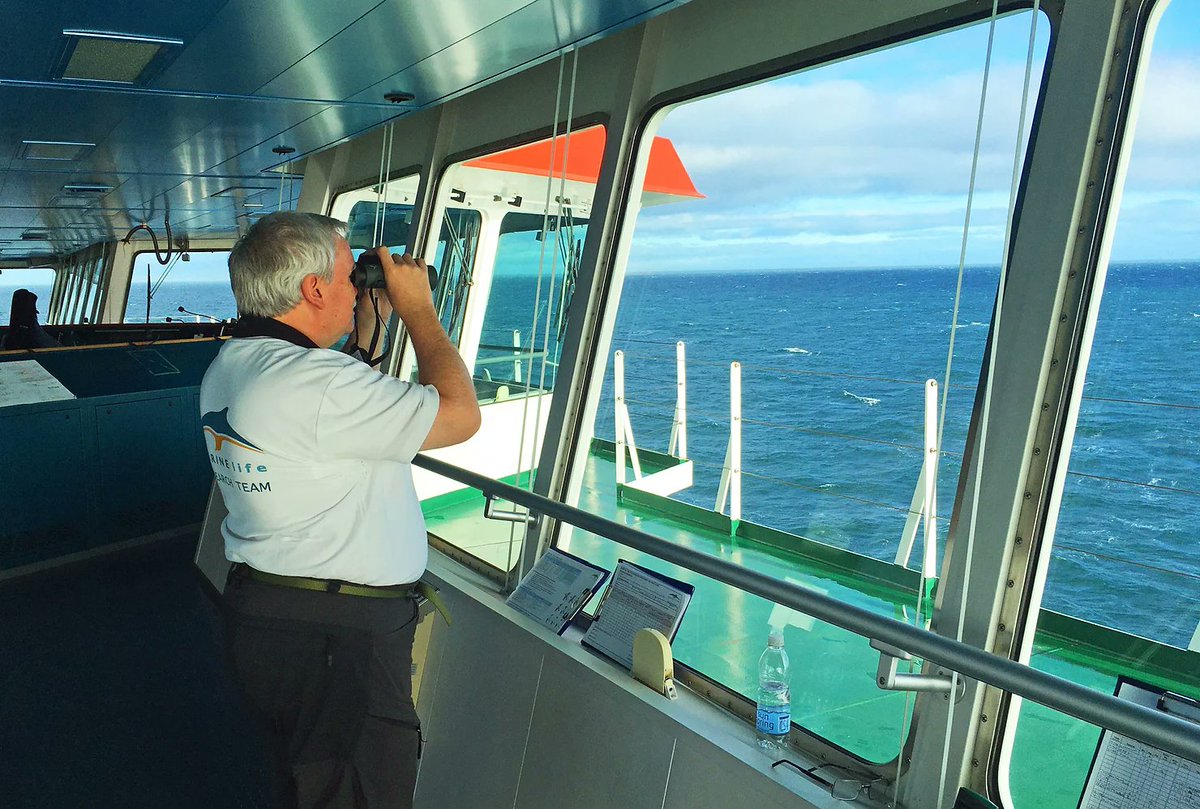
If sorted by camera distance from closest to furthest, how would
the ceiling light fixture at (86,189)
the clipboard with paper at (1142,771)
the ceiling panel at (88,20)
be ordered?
the clipboard with paper at (1142,771), the ceiling panel at (88,20), the ceiling light fixture at (86,189)

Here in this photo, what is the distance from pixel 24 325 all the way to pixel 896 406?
571 centimetres

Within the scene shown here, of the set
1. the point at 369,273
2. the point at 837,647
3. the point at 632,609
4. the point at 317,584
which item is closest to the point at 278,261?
the point at 369,273

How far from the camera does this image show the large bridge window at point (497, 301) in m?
3.69

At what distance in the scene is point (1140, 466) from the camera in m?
1.66

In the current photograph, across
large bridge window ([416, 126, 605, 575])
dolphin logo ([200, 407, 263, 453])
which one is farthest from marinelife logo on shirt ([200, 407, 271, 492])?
large bridge window ([416, 126, 605, 575])

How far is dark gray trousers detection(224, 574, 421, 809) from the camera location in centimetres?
177

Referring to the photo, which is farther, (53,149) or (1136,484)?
(53,149)

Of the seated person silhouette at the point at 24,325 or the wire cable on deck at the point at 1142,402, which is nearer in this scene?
the wire cable on deck at the point at 1142,402

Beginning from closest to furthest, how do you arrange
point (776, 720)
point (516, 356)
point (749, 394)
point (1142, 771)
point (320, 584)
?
point (1142, 771) < point (320, 584) < point (776, 720) < point (749, 394) < point (516, 356)

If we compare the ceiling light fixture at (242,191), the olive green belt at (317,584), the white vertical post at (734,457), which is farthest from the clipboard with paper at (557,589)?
the ceiling light fixture at (242,191)

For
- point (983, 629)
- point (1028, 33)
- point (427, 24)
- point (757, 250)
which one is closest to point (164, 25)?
point (427, 24)

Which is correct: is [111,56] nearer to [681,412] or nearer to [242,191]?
[681,412]

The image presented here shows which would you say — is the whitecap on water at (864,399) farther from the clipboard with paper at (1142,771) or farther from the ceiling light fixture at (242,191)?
the ceiling light fixture at (242,191)

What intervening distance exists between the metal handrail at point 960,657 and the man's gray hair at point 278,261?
0.92 metres
